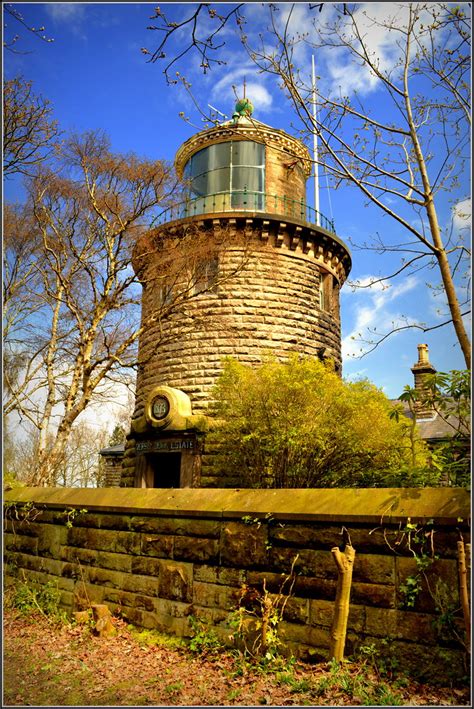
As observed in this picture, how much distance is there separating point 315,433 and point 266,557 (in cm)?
542

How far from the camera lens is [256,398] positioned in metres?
11.2

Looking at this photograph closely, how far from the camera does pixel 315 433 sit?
1023cm

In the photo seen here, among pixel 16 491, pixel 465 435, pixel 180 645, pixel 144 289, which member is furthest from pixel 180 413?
pixel 465 435

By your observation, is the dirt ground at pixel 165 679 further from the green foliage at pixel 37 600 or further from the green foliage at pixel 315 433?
the green foliage at pixel 315 433

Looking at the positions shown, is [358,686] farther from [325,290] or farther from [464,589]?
[325,290]

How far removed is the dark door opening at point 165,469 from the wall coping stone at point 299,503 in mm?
8249

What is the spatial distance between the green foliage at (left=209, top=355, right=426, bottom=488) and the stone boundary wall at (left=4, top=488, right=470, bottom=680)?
4.44 m

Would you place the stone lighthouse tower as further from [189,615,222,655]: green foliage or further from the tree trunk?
the tree trunk

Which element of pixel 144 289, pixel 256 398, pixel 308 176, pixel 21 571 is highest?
pixel 308 176

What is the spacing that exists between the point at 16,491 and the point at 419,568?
727cm

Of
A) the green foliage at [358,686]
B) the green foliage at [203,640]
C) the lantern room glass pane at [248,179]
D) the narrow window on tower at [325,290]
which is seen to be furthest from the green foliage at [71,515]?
the lantern room glass pane at [248,179]

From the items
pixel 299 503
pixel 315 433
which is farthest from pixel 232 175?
pixel 299 503

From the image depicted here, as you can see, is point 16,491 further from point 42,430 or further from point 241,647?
point 241,647

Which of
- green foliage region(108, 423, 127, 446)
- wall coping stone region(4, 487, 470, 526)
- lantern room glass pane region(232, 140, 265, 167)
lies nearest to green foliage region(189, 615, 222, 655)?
wall coping stone region(4, 487, 470, 526)
